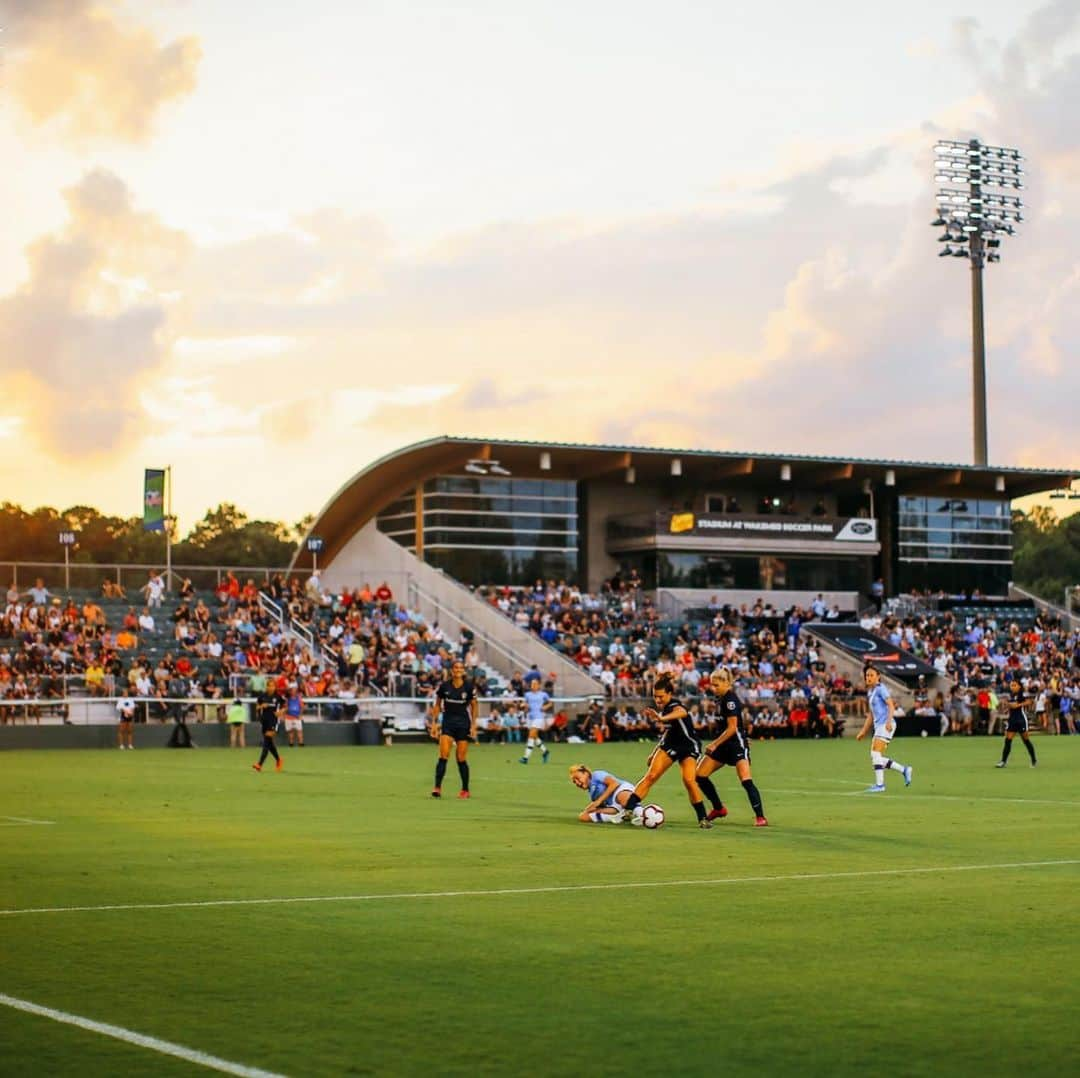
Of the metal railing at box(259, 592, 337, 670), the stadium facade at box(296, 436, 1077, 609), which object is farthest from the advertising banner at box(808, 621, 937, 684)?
the metal railing at box(259, 592, 337, 670)

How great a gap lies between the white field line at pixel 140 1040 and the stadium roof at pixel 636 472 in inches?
2098

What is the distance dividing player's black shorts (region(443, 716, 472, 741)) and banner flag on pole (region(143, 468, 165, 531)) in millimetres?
36285

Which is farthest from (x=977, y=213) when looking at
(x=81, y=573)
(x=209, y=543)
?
(x=209, y=543)

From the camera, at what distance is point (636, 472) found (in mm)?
68062

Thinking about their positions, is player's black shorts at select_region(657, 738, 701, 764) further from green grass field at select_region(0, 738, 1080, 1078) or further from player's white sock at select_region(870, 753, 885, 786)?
player's white sock at select_region(870, 753, 885, 786)

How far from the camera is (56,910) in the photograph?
1217 cm

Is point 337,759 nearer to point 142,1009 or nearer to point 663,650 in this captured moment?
point 663,650

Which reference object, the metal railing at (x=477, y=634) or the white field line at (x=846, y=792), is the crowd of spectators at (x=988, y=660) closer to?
the metal railing at (x=477, y=634)

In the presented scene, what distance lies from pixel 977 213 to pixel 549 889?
70.9 meters

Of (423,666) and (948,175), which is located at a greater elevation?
(948,175)

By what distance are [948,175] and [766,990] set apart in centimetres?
7448

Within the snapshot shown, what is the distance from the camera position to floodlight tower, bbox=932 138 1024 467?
7919 centimetres

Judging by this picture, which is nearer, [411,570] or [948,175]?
[411,570]

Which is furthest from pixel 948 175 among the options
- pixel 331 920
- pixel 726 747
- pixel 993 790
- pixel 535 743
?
pixel 331 920
